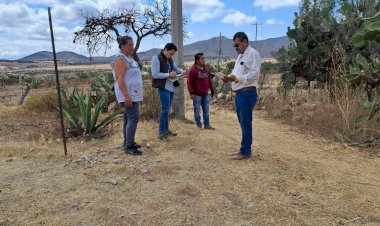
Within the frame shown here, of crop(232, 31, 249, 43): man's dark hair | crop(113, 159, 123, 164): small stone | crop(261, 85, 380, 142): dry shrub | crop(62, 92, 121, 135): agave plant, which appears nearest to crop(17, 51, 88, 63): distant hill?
Result: crop(62, 92, 121, 135): agave plant

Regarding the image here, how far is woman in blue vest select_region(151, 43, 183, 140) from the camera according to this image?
595cm

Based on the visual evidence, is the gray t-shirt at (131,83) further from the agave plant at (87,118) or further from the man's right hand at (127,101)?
the agave plant at (87,118)

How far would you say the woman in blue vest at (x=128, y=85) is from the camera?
5.05 metres

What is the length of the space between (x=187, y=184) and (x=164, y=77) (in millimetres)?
2121

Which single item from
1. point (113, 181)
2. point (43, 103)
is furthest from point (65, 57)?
point (113, 181)

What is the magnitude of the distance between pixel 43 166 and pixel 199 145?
2057 mm

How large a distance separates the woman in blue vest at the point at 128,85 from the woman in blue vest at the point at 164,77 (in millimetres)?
731

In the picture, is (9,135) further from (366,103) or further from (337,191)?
(366,103)

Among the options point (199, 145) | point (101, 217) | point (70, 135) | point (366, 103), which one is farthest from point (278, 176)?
point (70, 135)

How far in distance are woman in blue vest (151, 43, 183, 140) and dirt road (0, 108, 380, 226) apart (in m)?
0.31

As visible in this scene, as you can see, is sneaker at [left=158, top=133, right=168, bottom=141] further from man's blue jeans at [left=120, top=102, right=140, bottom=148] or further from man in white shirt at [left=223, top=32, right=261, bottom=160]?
man in white shirt at [left=223, top=32, right=261, bottom=160]

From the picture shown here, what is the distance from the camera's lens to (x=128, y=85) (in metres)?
5.18

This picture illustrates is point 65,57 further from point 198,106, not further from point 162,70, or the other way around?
point 162,70

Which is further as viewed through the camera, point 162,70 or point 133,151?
point 162,70
